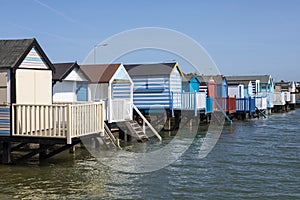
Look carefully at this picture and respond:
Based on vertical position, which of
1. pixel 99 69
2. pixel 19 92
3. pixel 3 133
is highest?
pixel 99 69

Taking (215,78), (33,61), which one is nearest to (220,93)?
(215,78)

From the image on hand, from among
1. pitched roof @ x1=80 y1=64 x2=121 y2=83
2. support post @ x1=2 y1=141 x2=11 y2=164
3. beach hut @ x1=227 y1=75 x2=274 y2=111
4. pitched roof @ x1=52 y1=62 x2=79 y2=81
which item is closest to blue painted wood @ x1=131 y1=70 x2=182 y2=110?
pitched roof @ x1=80 y1=64 x2=121 y2=83

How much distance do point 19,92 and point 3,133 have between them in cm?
149

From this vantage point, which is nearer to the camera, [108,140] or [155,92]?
[108,140]

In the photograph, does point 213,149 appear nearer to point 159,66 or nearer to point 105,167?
point 105,167

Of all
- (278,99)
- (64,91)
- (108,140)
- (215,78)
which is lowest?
(108,140)

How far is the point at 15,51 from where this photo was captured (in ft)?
49.3

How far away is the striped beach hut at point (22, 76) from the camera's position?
47.5 feet

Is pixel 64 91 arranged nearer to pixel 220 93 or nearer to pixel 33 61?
pixel 33 61

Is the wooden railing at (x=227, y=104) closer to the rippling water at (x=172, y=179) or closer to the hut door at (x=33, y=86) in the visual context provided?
the rippling water at (x=172, y=179)

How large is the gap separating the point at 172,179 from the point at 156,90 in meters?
14.8

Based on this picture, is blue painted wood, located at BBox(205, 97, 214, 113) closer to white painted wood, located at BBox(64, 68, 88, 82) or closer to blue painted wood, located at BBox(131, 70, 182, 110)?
blue painted wood, located at BBox(131, 70, 182, 110)

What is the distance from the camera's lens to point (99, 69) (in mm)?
21703

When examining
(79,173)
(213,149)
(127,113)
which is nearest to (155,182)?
(79,173)
